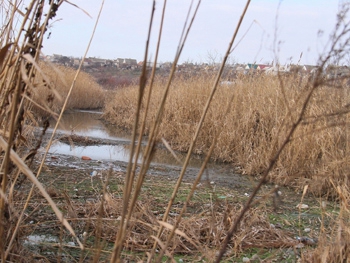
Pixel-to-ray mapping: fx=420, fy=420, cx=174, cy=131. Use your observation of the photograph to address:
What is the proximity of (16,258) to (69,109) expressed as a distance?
14238mm

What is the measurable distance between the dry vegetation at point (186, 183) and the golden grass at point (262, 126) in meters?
0.02

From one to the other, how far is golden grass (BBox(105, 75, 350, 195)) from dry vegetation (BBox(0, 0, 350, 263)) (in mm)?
22

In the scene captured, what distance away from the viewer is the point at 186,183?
4.71 meters

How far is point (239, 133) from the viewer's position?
6953mm

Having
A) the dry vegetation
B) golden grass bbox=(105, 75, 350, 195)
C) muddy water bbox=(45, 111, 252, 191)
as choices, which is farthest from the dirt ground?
golden grass bbox=(105, 75, 350, 195)

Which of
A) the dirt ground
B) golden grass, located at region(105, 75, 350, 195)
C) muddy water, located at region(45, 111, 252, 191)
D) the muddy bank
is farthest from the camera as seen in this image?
muddy water, located at region(45, 111, 252, 191)

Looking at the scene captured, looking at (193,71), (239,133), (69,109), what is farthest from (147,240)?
(69,109)

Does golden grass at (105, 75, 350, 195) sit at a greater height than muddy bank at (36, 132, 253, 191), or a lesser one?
greater

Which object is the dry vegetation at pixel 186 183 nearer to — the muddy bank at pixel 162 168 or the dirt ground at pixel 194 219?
the dirt ground at pixel 194 219

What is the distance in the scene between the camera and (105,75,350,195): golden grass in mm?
4941


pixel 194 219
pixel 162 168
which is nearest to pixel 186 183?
pixel 162 168

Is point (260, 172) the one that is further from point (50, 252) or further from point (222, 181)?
point (50, 252)

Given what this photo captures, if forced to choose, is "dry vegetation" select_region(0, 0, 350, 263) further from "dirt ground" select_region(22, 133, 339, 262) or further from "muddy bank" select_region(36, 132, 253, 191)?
"muddy bank" select_region(36, 132, 253, 191)

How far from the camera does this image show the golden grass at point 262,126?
494 centimetres
